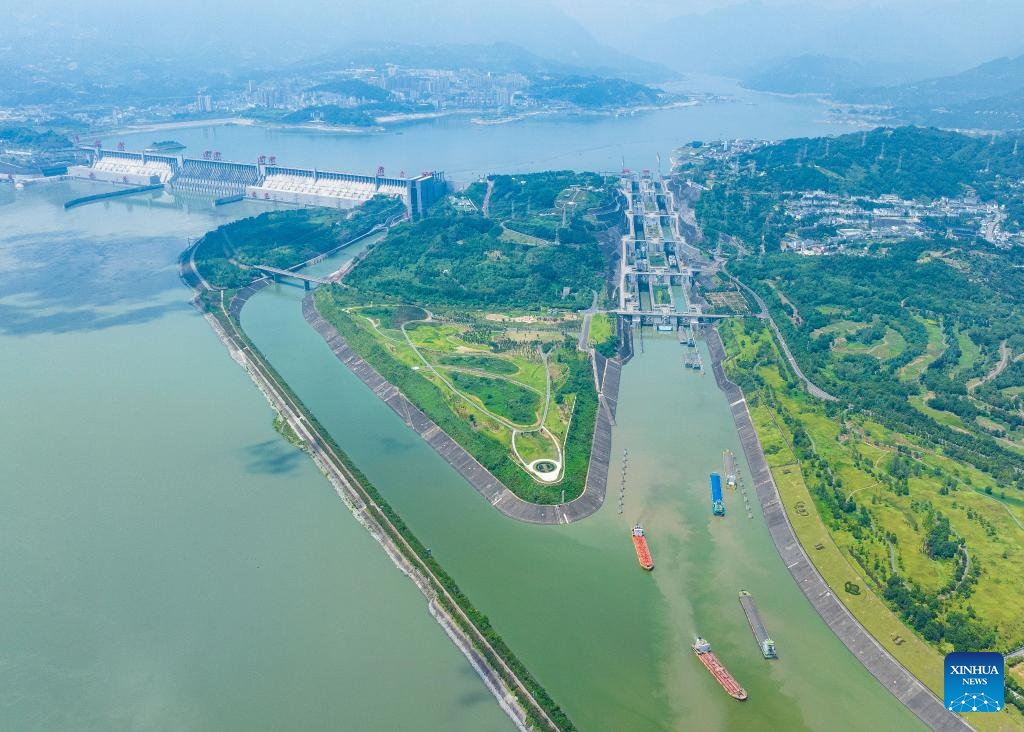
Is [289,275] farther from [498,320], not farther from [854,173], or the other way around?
[854,173]

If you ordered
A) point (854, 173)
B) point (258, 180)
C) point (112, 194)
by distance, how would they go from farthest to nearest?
point (258, 180), point (854, 173), point (112, 194)

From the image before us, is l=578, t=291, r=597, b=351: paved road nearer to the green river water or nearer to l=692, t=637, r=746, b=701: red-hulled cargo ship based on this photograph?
the green river water

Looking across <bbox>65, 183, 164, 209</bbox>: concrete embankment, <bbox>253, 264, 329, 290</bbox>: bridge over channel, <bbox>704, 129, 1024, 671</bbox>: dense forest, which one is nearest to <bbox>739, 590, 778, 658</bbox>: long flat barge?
<bbox>704, 129, 1024, 671</bbox>: dense forest

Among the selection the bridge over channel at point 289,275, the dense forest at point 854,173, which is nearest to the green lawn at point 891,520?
the bridge over channel at point 289,275

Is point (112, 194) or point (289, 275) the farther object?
point (112, 194)

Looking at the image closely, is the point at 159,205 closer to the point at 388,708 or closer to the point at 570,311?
the point at 570,311

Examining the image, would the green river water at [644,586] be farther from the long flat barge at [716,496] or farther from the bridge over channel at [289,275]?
the bridge over channel at [289,275]

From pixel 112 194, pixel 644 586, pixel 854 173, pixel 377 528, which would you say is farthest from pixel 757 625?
pixel 112 194
